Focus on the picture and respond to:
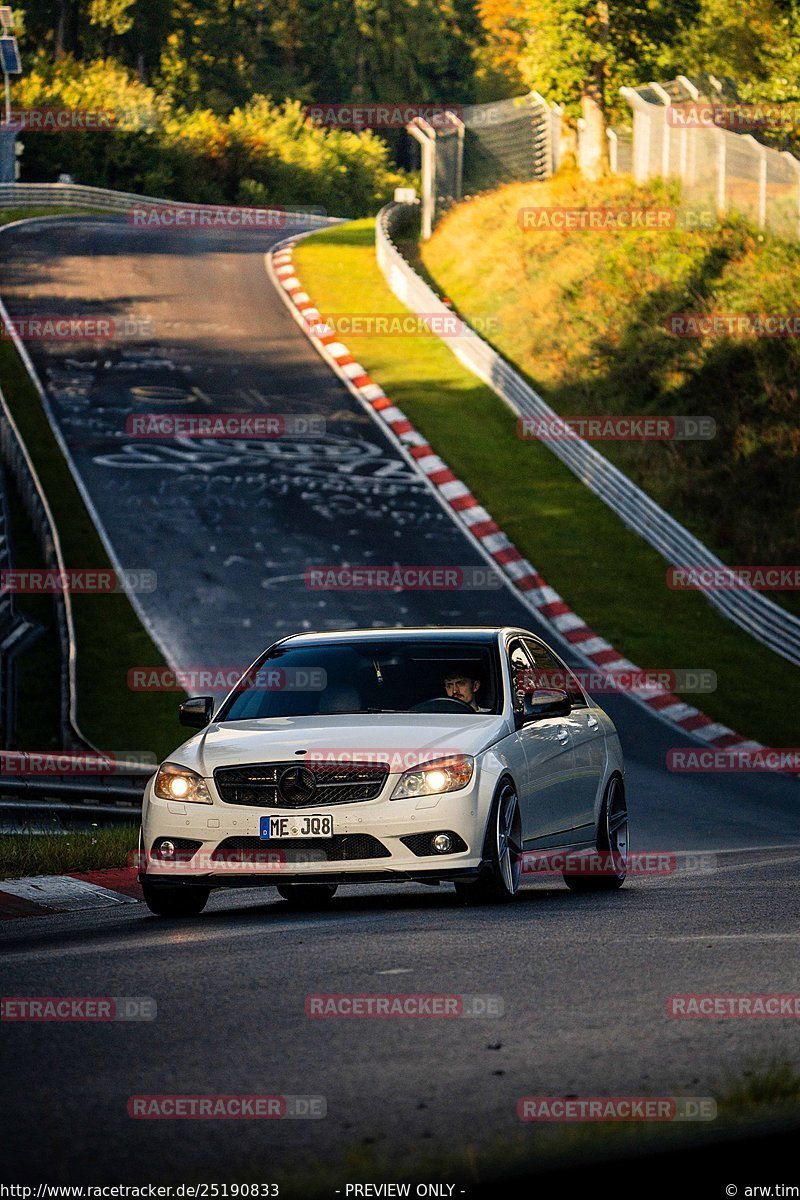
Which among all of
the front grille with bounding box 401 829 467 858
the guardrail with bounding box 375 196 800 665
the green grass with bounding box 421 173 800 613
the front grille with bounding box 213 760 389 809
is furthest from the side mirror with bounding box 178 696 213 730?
the green grass with bounding box 421 173 800 613

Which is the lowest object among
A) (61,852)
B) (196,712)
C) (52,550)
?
(52,550)

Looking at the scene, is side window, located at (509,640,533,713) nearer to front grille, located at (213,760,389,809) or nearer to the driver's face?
the driver's face

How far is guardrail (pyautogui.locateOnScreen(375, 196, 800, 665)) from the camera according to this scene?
26031 millimetres

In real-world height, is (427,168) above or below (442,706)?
below

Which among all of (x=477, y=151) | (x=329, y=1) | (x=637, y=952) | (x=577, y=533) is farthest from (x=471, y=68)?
(x=637, y=952)

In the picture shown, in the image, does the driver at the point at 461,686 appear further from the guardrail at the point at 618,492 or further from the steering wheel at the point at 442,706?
the guardrail at the point at 618,492

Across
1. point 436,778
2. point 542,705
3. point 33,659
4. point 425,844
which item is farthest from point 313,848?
point 33,659

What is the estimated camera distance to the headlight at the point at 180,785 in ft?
34.4

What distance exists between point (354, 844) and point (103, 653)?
14543 mm

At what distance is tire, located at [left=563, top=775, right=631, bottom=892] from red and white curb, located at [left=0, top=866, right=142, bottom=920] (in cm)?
286

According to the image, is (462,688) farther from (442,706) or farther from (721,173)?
(721,173)

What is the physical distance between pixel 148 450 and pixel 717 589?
11323 millimetres

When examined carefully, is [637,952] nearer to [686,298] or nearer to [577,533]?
[577,533]

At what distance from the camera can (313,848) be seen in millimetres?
10164
